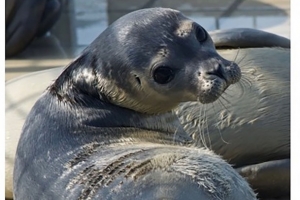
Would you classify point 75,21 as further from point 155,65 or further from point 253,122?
point 155,65

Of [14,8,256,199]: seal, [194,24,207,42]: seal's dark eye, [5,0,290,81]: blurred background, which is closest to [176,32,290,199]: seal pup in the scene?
[14,8,256,199]: seal

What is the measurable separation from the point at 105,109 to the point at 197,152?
0.28m

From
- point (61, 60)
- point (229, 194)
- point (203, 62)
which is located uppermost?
point (203, 62)

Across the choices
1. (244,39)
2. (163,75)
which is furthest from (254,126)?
(163,75)

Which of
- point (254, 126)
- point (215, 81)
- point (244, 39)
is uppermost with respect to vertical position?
point (215, 81)

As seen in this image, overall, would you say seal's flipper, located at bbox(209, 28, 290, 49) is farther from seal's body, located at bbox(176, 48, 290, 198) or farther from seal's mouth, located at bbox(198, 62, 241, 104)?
seal's mouth, located at bbox(198, 62, 241, 104)

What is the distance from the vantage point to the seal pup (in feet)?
10.3

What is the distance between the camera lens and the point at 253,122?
127 inches

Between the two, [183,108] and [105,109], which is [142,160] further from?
[183,108]

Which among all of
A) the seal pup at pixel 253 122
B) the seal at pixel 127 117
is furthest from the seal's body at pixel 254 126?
the seal at pixel 127 117

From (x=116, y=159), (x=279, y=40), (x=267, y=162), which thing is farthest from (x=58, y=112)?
(x=279, y=40)

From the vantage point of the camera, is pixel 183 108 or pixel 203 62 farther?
pixel 183 108

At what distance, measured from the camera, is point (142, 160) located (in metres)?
1.63

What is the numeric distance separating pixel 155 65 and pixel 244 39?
1645mm
